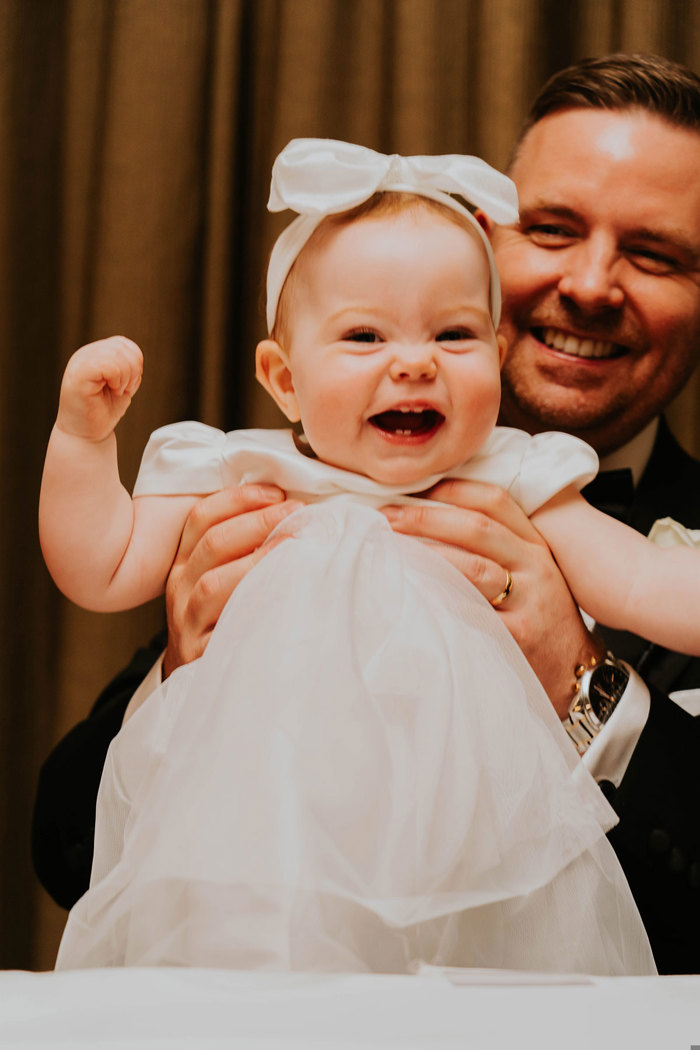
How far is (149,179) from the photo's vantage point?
2072 millimetres

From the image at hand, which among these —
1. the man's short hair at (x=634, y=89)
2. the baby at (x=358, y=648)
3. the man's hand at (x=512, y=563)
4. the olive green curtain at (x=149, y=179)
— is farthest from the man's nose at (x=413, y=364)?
the olive green curtain at (x=149, y=179)

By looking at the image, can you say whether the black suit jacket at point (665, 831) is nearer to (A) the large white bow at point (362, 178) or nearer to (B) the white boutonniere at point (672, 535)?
(B) the white boutonniere at point (672, 535)

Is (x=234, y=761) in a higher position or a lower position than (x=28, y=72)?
lower

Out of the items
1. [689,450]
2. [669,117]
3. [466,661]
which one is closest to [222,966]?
[466,661]

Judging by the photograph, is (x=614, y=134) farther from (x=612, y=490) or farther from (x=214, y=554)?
(x=214, y=554)

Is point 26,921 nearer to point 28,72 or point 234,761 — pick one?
point 234,761

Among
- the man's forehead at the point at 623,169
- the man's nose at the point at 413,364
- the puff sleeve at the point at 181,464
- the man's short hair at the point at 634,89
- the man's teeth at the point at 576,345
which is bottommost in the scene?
the puff sleeve at the point at 181,464

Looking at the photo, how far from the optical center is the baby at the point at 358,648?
0.80 meters

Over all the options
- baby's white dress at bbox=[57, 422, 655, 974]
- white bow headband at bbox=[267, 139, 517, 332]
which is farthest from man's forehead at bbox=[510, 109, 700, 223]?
baby's white dress at bbox=[57, 422, 655, 974]

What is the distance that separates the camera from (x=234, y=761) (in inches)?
33.0

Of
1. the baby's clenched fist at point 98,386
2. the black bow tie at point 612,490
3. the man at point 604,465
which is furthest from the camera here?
the black bow tie at point 612,490

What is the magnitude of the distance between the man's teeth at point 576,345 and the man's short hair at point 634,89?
15.5 inches

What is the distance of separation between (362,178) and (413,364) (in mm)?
245

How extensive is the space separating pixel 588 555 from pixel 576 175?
81cm
